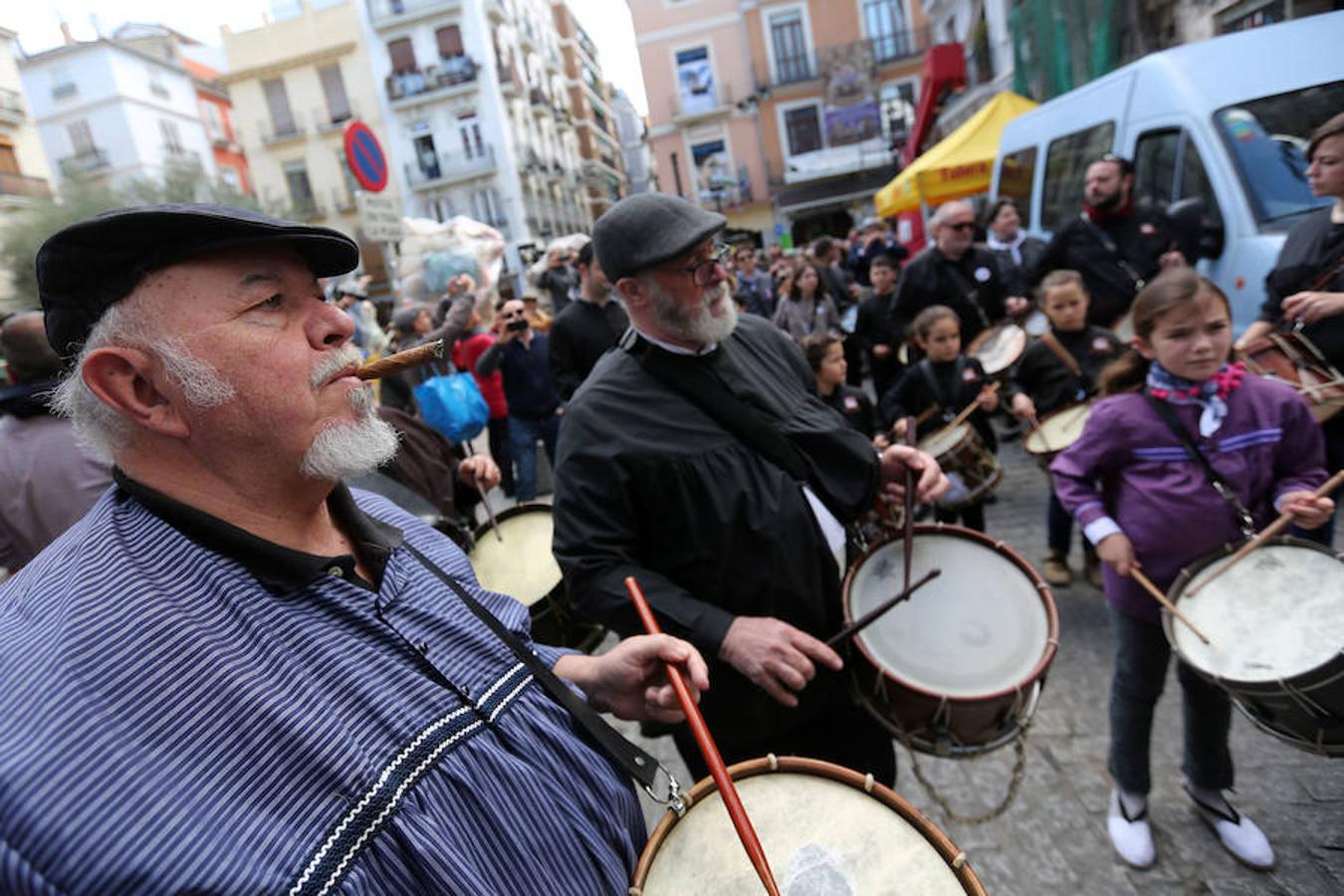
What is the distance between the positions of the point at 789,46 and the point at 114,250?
1405 inches

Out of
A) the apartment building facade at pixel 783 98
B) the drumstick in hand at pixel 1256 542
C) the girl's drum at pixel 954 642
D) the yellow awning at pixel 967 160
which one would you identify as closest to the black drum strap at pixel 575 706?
the girl's drum at pixel 954 642

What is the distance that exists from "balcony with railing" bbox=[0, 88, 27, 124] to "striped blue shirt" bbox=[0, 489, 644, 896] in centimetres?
3469

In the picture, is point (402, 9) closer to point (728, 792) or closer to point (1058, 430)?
point (1058, 430)

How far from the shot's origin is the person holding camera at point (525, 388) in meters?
6.34

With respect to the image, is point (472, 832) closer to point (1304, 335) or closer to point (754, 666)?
point (754, 666)

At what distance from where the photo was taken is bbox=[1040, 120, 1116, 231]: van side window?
625cm

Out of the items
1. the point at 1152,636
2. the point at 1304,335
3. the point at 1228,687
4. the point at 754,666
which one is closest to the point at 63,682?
the point at 754,666

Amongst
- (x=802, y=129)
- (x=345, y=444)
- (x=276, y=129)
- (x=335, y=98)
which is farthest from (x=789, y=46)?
(x=345, y=444)

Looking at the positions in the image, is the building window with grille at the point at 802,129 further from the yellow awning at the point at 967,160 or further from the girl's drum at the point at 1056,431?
the girl's drum at the point at 1056,431

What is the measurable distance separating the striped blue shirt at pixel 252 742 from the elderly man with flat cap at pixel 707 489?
74cm

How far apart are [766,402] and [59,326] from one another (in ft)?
5.08

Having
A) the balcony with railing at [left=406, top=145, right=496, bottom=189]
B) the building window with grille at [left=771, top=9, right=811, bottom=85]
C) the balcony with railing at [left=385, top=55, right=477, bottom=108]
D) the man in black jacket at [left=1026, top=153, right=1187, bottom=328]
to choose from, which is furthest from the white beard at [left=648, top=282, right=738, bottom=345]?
the balcony with railing at [left=385, top=55, right=477, bottom=108]

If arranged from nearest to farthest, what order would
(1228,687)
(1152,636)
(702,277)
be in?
(1228,687), (702,277), (1152,636)

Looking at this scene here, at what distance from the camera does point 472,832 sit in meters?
1.05
